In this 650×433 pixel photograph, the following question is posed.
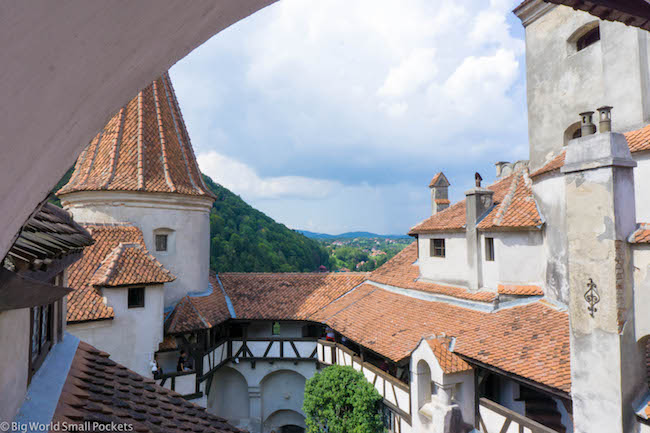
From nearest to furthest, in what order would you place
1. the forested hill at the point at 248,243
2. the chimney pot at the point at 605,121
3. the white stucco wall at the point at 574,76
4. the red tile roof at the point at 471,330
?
the chimney pot at the point at 605,121 → the red tile roof at the point at 471,330 → the white stucco wall at the point at 574,76 → the forested hill at the point at 248,243

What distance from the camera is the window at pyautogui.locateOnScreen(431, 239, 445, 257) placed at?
1432cm

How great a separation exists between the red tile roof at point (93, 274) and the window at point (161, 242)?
4.20 ft

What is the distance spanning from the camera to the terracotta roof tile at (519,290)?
10.9 m

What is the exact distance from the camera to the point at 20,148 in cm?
99

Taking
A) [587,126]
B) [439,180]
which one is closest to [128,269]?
[587,126]

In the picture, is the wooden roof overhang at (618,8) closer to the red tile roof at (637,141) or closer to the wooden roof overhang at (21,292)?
the wooden roof overhang at (21,292)

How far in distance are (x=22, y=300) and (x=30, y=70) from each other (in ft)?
3.29

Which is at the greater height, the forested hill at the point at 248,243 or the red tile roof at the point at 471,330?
the forested hill at the point at 248,243

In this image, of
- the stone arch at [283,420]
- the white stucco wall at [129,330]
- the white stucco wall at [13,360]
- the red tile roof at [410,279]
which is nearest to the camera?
the white stucco wall at [13,360]

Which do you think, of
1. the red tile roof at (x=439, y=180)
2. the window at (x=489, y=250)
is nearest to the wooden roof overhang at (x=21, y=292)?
the window at (x=489, y=250)

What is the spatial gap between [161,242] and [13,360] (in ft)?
41.9

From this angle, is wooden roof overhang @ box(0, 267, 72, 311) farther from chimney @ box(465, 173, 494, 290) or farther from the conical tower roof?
the conical tower roof

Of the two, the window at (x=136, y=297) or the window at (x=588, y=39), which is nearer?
the window at (x=588, y=39)

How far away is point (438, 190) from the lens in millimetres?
19891
